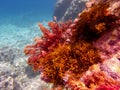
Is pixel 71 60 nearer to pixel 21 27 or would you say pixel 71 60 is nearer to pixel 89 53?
pixel 89 53

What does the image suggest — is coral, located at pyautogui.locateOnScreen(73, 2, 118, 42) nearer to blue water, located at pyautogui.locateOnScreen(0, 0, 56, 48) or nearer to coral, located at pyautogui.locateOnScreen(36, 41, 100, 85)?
Answer: coral, located at pyautogui.locateOnScreen(36, 41, 100, 85)

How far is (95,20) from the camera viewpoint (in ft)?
12.9

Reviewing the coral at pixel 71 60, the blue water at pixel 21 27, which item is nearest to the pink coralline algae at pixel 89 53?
the coral at pixel 71 60

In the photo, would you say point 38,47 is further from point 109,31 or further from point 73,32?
point 109,31

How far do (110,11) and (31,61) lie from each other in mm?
2325

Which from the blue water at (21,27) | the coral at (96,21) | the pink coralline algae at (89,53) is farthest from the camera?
the blue water at (21,27)

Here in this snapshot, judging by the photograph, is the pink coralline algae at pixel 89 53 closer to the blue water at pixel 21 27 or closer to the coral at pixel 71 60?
the coral at pixel 71 60

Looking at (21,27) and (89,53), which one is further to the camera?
(21,27)

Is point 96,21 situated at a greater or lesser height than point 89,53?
greater

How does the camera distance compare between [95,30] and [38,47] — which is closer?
[95,30]

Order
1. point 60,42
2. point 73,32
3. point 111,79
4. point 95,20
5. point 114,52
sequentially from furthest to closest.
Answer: point 60,42, point 73,32, point 95,20, point 114,52, point 111,79

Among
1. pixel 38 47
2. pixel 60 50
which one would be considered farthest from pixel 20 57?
pixel 60 50

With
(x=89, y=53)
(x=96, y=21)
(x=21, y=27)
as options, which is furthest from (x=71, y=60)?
(x=21, y=27)

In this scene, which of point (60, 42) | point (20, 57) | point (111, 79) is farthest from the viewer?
point (20, 57)
